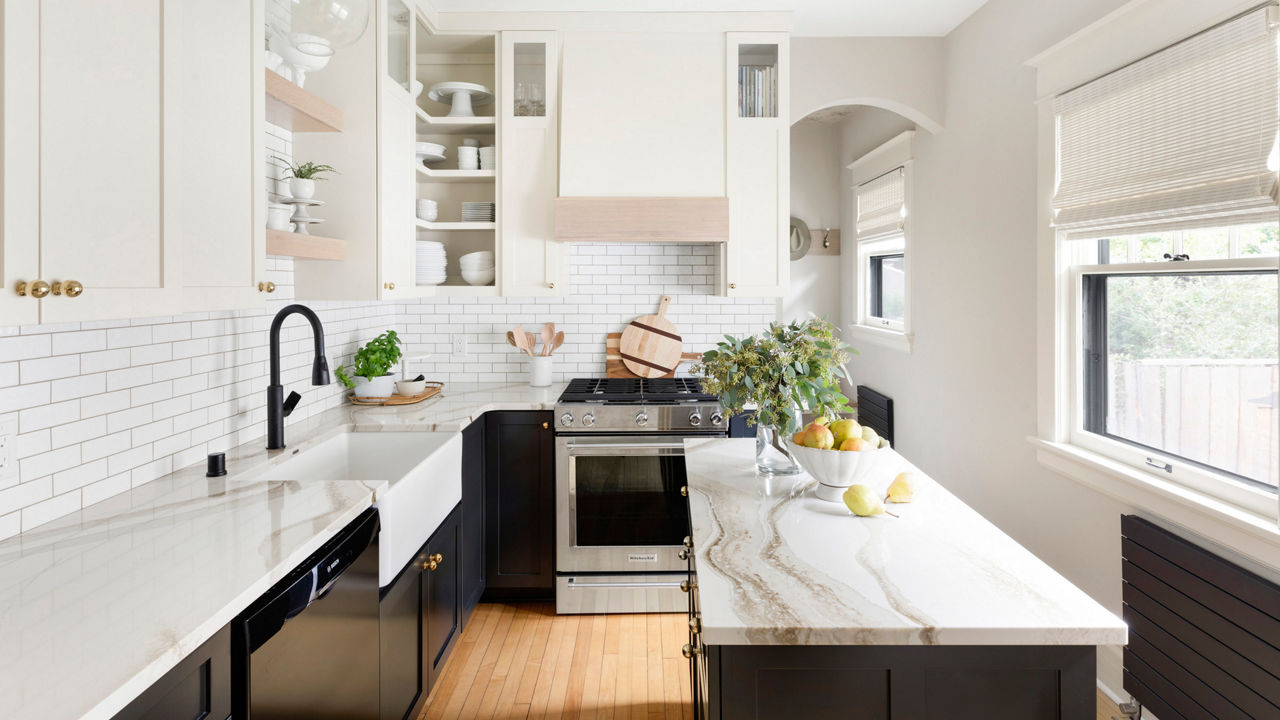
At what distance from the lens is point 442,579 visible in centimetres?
254

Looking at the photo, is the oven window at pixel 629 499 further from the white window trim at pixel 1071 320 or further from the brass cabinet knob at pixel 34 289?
the brass cabinet knob at pixel 34 289

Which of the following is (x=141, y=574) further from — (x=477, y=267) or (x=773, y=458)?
(x=477, y=267)

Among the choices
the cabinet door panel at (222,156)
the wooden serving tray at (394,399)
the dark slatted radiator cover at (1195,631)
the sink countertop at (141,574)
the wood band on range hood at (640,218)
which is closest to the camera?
the sink countertop at (141,574)

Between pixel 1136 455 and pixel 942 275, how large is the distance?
1.58 meters

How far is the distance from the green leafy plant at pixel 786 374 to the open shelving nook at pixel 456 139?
191 cm

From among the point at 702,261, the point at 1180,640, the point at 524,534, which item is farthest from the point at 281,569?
the point at 702,261

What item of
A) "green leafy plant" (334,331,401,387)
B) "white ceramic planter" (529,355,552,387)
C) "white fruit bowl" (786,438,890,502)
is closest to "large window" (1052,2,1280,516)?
"white fruit bowl" (786,438,890,502)

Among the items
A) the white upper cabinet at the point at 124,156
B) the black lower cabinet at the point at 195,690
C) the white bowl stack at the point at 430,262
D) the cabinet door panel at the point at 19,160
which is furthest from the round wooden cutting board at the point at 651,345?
the cabinet door panel at the point at 19,160

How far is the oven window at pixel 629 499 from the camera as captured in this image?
3.21m

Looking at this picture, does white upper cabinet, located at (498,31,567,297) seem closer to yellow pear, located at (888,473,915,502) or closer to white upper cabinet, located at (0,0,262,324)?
white upper cabinet, located at (0,0,262,324)

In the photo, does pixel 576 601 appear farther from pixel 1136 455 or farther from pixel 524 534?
pixel 1136 455

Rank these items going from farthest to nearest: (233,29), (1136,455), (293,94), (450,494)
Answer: (450,494), (1136,455), (293,94), (233,29)

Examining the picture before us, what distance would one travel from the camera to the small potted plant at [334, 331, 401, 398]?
3088mm

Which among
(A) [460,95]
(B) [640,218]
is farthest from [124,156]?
(A) [460,95]
